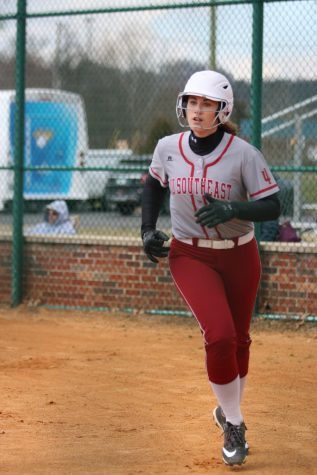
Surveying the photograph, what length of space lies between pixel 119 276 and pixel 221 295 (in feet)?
16.0

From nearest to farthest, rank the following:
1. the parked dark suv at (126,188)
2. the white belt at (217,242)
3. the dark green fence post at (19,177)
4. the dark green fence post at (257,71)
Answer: the white belt at (217,242), the dark green fence post at (257,71), the dark green fence post at (19,177), the parked dark suv at (126,188)

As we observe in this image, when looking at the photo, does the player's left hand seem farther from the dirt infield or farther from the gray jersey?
the dirt infield

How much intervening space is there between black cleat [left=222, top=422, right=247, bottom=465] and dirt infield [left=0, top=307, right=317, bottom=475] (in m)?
0.05

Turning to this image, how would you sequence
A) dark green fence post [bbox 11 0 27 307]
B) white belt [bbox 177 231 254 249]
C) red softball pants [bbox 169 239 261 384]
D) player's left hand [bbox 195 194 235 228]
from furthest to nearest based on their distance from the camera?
dark green fence post [bbox 11 0 27 307] < white belt [bbox 177 231 254 249] < red softball pants [bbox 169 239 261 384] < player's left hand [bbox 195 194 235 228]

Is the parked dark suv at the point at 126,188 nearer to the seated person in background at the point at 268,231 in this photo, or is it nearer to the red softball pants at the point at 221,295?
the seated person in background at the point at 268,231

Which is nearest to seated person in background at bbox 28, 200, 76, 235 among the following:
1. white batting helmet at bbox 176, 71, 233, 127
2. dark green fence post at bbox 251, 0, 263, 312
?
dark green fence post at bbox 251, 0, 263, 312

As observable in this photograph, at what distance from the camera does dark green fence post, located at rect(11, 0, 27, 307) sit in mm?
10344

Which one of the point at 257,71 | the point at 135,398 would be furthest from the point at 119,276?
the point at 135,398

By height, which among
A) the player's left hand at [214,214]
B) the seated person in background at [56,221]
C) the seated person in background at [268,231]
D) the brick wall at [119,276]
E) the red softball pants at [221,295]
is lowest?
the brick wall at [119,276]

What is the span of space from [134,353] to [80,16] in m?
3.92

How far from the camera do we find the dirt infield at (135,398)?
515 cm

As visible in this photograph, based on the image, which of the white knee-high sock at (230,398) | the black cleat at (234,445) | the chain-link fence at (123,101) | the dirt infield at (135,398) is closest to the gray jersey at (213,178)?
the white knee-high sock at (230,398)

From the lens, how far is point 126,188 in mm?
11305

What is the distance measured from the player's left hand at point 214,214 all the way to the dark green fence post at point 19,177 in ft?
18.8
